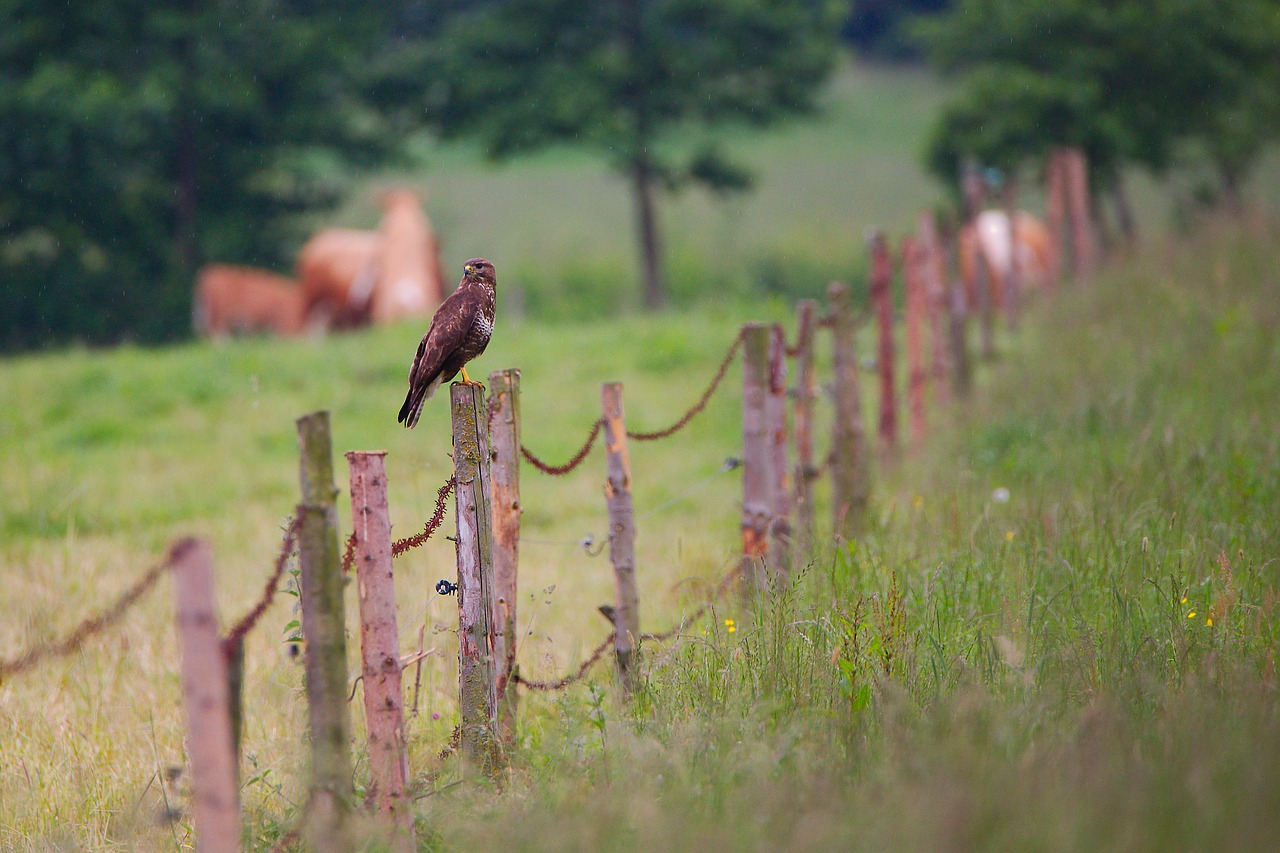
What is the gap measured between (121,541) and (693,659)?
192 inches

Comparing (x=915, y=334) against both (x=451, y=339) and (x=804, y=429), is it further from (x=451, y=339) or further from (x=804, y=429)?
(x=451, y=339)

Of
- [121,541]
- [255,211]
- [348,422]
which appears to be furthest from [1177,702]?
[255,211]

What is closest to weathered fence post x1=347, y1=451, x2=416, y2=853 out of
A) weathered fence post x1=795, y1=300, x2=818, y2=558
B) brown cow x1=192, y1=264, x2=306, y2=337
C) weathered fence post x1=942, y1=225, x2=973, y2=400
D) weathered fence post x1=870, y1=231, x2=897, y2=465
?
weathered fence post x1=795, y1=300, x2=818, y2=558

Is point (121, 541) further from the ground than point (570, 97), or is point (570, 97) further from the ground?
point (570, 97)

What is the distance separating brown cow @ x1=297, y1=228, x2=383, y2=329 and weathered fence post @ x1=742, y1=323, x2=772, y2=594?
493 inches

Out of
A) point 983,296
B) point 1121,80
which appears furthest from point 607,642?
point 1121,80

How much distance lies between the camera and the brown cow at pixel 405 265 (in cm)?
1509

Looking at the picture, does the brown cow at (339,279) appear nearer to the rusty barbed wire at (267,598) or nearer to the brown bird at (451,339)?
the brown bird at (451,339)

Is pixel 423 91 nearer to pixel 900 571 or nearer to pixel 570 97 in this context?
pixel 570 97

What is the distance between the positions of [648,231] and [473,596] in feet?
51.5

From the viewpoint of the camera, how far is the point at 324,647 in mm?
2543

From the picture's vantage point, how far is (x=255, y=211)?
63.7 feet

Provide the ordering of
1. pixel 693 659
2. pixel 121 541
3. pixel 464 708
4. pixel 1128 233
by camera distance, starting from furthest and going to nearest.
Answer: pixel 1128 233 → pixel 121 541 → pixel 693 659 → pixel 464 708

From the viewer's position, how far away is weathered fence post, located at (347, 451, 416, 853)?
2834 mm
